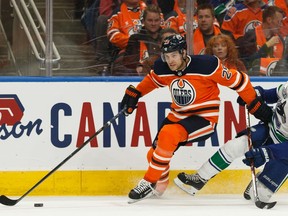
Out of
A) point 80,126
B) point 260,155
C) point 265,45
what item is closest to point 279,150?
point 260,155

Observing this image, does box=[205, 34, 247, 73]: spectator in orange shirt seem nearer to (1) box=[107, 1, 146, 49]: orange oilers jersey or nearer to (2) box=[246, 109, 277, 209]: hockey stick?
(1) box=[107, 1, 146, 49]: orange oilers jersey

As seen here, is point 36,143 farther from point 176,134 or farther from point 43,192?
point 176,134

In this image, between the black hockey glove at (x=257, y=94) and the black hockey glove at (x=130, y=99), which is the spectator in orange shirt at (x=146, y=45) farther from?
the black hockey glove at (x=257, y=94)

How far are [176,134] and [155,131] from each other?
0.55m

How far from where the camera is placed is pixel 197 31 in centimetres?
723

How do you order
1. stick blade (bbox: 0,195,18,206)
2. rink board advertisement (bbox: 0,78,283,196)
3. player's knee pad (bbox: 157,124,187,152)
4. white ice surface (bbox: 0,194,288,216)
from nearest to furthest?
white ice surface (bbox: 0,194,288,216) < stick blade (bbox: 0,195,18,206) < player's knee pad (bbox: 157,124,187,152) < rink board advertisement (bbox: 0,78,283,196)

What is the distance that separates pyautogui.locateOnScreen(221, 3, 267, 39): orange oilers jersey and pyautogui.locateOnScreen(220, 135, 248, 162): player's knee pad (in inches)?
38.8

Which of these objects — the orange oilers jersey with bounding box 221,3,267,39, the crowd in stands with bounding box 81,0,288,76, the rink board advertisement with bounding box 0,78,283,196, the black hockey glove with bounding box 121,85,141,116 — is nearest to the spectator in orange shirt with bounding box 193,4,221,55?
the crowd in stands with bounding box 81,0,288,76

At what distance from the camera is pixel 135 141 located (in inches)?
279

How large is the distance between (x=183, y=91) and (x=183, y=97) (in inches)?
1.6

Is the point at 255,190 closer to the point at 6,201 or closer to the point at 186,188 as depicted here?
the point at 186,188

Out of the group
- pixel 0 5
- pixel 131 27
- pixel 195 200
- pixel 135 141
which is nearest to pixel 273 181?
pixel 195 200

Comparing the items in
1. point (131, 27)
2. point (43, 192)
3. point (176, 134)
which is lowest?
point (43, 192)

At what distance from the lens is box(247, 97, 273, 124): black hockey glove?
652cm
